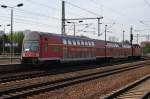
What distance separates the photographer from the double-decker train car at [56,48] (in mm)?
29875

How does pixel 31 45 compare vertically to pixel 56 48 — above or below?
above

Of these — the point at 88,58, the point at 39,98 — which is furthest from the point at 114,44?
the point at 39,98

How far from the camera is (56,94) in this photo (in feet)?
50.6

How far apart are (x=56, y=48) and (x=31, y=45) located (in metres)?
2.65

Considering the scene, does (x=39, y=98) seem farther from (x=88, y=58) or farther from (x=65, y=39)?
(x=88, y=58)

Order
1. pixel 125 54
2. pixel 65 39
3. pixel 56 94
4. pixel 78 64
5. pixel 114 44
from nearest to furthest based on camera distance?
pixel 56 94 < pixel 65 39 < pixel 78 64 < pixel 114 44 < pixel 125 54

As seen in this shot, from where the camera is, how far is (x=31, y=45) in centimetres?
3041

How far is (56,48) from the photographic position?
32031 millimetres

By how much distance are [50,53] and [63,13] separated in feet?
40.5

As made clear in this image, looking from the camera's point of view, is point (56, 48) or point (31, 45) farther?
point (56, 48)

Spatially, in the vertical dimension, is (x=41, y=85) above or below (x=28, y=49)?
below

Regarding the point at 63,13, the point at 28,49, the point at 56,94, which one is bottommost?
the point at 56,94

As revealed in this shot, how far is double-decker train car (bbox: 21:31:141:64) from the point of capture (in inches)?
1176

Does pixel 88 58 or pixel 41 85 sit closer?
pixel 41 85
